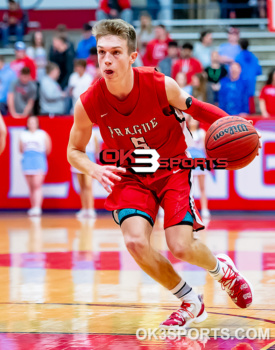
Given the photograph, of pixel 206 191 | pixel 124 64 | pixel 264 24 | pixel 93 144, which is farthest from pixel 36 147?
pixel 124 64

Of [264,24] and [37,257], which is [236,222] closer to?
[37,257]

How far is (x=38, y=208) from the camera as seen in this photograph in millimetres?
15219

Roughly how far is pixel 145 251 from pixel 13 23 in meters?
16.0

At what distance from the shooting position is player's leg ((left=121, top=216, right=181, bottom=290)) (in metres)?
5.67

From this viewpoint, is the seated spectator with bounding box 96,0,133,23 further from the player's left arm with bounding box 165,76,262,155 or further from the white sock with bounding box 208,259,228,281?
the white sock with bounding box 208,259,228,281

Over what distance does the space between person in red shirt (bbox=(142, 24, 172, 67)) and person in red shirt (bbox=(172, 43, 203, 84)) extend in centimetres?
80

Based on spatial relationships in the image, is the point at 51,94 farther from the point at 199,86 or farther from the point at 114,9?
the point at 199,86

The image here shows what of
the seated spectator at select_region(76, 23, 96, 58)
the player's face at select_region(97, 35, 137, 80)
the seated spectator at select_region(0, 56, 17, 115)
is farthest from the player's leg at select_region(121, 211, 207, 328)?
the seated spectator at select_region(76, 23, 96, 58)

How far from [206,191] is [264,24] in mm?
6955

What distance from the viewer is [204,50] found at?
17438mm

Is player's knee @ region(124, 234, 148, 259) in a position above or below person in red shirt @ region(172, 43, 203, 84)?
below

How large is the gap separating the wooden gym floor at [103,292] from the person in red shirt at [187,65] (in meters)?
4.76

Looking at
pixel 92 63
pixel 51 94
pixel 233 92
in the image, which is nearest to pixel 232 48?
pixel 233 92

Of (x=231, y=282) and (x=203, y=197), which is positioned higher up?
(x=203, y=197)
